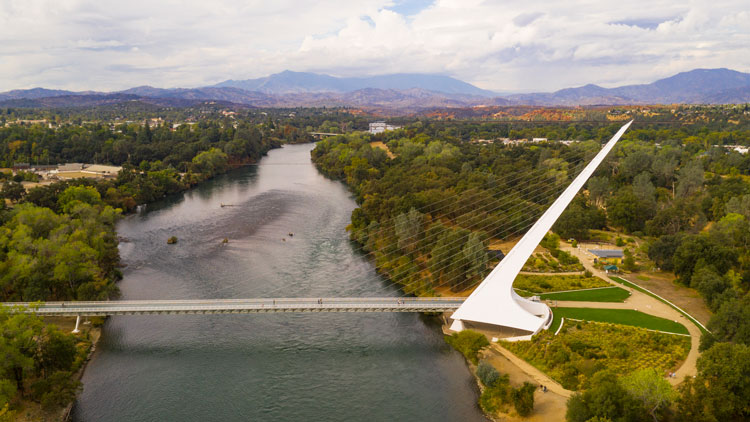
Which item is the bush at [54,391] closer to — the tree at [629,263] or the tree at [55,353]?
the tree at [55,353]

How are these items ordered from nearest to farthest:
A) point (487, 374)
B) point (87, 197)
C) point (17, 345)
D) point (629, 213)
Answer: point (17, 345)
point (487, 374)
point (629, 213)
point (87, 197)

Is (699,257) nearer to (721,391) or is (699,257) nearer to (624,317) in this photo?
(624,317)

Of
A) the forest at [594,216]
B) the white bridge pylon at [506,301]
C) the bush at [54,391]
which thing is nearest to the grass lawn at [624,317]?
the forest at [594,216]

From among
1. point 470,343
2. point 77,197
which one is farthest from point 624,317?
point 77,197

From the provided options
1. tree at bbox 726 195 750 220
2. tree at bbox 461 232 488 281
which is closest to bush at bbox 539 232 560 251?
tree at bbox 461 232 488 281

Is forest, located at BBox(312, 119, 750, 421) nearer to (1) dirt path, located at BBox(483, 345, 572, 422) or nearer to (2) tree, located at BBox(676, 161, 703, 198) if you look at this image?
(2) tree, located at BBox(676, 161, 703, 198)

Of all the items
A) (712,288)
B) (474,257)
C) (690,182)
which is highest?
(690,182)
